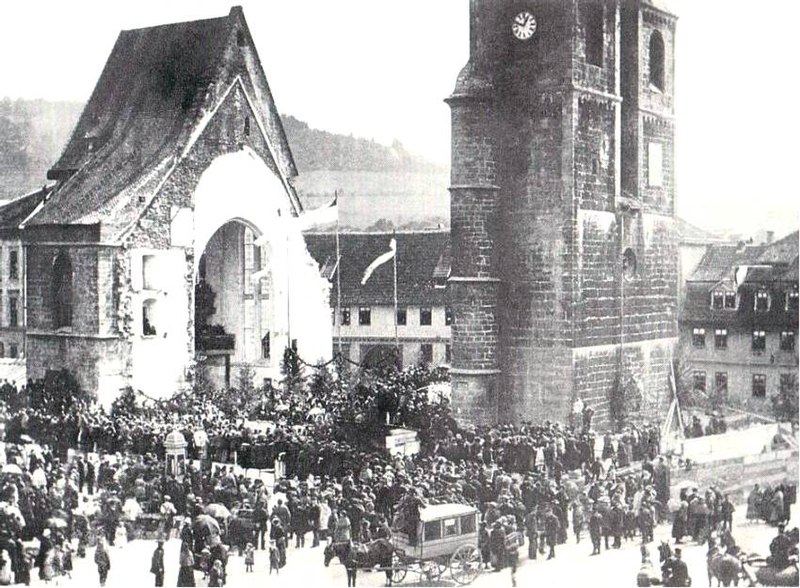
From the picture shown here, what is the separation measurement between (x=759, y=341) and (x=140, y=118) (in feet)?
36.9

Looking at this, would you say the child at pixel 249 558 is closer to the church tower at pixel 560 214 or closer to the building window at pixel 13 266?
the church tower at pixel 560 214

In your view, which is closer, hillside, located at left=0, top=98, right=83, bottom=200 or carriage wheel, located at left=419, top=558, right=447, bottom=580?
carriage wheel, located at left=419, top=558, right=447, bottom=580

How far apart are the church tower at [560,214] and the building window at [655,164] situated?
20mm

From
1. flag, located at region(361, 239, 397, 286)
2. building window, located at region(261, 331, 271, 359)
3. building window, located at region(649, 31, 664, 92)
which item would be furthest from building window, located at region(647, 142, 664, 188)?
building window, located at region(261, 331, 271, 359)

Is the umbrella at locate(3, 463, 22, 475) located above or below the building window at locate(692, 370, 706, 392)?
below

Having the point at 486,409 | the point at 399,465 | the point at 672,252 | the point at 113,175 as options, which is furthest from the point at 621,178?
the point at 113,175

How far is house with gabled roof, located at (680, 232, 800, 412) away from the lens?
1506 centimetres

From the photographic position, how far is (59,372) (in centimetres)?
1994

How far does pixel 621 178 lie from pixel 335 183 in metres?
4.41

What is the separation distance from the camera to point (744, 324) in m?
15.4

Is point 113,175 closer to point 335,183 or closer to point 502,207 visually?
point 335,183

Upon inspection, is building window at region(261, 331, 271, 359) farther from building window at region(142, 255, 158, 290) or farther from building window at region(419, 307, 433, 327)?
building window at region(419, 307, 433, 327)

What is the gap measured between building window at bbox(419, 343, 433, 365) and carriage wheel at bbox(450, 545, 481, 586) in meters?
5.07

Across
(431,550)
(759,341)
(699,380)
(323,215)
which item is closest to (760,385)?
(759,341)
